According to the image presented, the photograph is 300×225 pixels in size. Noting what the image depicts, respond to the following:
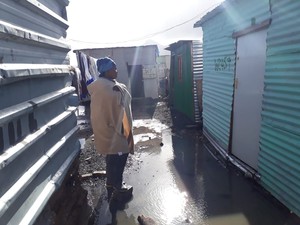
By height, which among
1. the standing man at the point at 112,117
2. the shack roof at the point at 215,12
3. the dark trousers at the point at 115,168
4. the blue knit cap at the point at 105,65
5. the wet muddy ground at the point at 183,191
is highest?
the shack roof at the point at 215,12

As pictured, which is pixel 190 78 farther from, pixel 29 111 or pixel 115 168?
pixel 29 111

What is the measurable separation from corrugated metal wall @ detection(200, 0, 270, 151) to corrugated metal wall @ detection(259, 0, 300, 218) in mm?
558

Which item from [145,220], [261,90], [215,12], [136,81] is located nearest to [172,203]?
[145,220]

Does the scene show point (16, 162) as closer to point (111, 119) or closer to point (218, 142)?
point (111, 119)

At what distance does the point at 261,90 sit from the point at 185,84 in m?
6.48

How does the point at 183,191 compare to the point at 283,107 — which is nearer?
the point at 283,107

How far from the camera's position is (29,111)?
245cm

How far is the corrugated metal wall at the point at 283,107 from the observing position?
12.2ft

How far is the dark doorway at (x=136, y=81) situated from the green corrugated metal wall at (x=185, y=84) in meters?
6.86

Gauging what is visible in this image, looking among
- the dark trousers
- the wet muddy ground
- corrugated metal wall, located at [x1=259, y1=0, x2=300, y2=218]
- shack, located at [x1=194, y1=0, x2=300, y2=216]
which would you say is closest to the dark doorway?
the wet muddy ground

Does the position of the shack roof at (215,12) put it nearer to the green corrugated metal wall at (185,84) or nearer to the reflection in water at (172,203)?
the green corrugated metal wall at (185,84)

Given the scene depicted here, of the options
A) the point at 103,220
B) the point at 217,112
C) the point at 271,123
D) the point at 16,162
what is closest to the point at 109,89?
the point at 103,220

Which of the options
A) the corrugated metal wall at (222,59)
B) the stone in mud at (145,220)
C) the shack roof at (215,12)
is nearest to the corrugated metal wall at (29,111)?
the stone in mud at (145,220)

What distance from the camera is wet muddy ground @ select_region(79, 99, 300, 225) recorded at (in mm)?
4062
